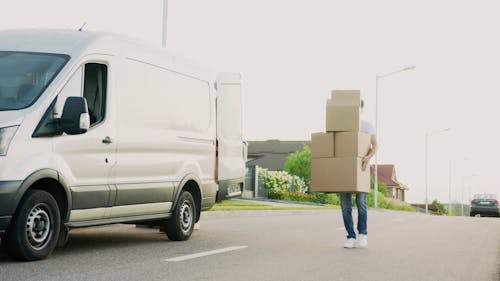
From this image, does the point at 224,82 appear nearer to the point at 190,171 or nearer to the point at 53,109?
the point at 190,171

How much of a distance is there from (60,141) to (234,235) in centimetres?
486

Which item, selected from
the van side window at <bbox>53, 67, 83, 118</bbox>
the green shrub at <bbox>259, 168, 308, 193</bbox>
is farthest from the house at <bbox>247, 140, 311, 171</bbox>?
the van side window at <bbox>53, 67, 83, 118</bbox>

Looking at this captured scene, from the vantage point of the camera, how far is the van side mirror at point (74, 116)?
783 cm

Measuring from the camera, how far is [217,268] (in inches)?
309

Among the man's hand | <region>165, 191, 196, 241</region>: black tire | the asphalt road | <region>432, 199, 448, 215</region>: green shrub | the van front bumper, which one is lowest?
<region>432, 199, 448, 215</region>: green shrub

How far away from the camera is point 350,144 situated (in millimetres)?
10422

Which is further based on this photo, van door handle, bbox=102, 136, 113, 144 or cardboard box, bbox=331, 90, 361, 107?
cardboard box, bbox=331, 90, 361, 107

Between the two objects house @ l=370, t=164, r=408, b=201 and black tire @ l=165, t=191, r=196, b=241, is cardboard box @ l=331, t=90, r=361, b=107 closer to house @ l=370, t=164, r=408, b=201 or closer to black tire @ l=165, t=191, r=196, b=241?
black tire @ l=165, t=191, r=196, b=241

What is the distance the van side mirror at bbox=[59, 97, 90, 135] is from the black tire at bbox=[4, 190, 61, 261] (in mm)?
699

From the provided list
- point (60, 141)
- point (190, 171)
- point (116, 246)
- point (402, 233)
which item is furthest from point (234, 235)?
point (60, 141)

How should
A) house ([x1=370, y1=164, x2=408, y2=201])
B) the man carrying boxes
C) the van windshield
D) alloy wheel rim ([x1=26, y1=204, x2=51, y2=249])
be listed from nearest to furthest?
alloy wheel rim ([x1=26, y1=204, x2=51, y2=249]) → the van windshield → the man carrying boxes → house ([x1=370, y1=164, x2=408, y2=201])

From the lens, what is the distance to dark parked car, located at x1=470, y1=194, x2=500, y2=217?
46.9m

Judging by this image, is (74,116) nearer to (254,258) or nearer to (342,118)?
(254,258)

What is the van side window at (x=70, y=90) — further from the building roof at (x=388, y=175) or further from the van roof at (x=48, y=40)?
the building roof at (x=388, y=175)
